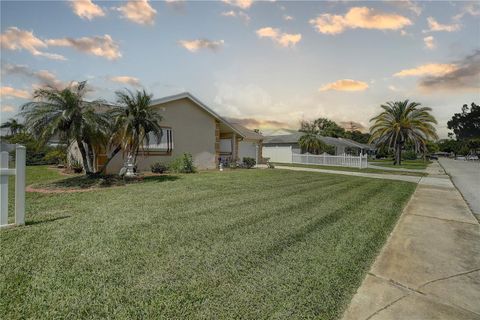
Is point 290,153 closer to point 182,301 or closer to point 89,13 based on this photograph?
point 89,13

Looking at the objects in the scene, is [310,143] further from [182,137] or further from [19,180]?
[19,180]

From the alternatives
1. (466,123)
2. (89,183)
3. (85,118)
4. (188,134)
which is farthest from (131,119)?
(466,123)

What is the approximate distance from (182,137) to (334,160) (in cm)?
1923

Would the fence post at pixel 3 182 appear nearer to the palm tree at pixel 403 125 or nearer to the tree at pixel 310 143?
the tree at pixel 310 143

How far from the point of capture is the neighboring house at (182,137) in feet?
48.8

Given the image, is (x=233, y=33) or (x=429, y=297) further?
(x=233, y=33)

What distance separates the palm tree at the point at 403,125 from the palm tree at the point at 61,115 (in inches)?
1333

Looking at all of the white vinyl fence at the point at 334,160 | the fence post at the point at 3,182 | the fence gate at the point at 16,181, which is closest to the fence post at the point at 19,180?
the fence gate at the point at 16,181

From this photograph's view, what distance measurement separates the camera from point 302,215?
637 centimetres

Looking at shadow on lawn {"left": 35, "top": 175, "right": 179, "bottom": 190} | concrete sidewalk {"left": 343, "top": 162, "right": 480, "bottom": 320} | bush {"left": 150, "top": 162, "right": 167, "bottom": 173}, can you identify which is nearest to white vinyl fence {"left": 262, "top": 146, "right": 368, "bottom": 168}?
bush {"left": 150, "top": 162, "right": 167, "bottom": 173}

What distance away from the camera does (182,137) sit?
17.0 meters

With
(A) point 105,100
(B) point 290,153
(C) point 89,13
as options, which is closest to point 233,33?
(C) point 89,13

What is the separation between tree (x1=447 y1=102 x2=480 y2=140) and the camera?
100.0 meters

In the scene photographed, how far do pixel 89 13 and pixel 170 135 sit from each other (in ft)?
25.4
